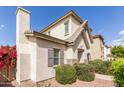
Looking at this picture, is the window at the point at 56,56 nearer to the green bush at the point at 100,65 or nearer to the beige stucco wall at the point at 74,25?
the beige stucco wall at the point at 74,25

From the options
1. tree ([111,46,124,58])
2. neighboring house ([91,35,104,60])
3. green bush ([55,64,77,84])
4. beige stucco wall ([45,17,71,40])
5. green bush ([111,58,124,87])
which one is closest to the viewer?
green bush ([111,58,124,87])

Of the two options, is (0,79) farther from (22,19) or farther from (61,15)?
Answer: (61,15)

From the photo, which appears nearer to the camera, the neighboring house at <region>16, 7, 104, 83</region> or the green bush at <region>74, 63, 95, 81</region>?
the neighboring house at <region>16, 7, 104, 83</region>

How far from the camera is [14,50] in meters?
7.93

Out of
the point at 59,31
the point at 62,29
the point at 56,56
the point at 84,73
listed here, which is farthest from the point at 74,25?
the point at 84,73

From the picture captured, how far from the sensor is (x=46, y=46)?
28.2 ft

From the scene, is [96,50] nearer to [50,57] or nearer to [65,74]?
[50,57]

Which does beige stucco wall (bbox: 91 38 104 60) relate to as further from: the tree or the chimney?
the chimney

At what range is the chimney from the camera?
7.66 m

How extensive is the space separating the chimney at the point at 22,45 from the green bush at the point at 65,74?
157 centimetres

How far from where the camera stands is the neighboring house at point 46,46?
25.4ft

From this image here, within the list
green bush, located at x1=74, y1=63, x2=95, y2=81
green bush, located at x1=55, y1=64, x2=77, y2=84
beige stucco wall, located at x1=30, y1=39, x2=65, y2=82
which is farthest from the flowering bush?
green bush, located at x1=74, y1=63, x2=95, y2=81
